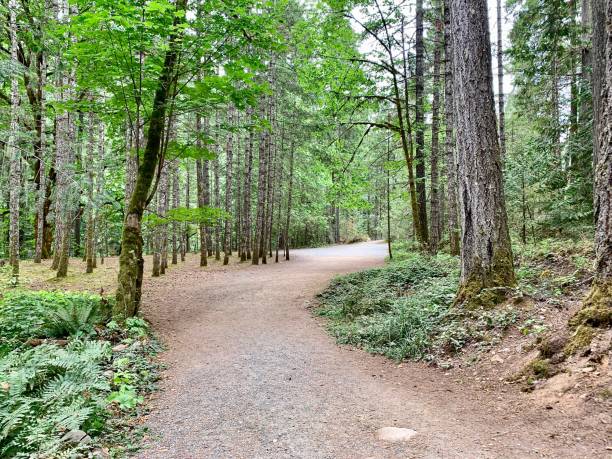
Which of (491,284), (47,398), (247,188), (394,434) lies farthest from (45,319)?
(247,188)

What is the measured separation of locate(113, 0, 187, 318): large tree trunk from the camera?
23.3 ft

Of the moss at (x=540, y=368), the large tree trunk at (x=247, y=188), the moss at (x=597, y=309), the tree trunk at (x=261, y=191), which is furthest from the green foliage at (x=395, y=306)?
the large tree trunk at (x=247, y=188)

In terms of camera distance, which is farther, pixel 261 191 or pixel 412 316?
pixel 261 191

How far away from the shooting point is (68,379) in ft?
13.1

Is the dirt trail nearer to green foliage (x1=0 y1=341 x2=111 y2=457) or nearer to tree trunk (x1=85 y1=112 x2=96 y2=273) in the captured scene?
green foliage (x1=0 y1=341 x2=111 y2=457)

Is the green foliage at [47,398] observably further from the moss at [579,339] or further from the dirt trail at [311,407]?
the moss at [579,339]

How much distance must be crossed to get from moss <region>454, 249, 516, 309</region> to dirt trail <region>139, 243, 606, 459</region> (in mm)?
1417

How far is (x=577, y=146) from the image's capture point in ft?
30.9

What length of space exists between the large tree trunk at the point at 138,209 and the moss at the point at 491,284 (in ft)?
19.0

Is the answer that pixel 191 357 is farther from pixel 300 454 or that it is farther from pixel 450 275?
pixel 450 275

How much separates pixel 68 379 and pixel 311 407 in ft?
8.38

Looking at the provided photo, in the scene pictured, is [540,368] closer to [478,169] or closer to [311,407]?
[311,407]

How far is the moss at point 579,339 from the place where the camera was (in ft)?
12.2

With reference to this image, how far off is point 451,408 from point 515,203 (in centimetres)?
867
